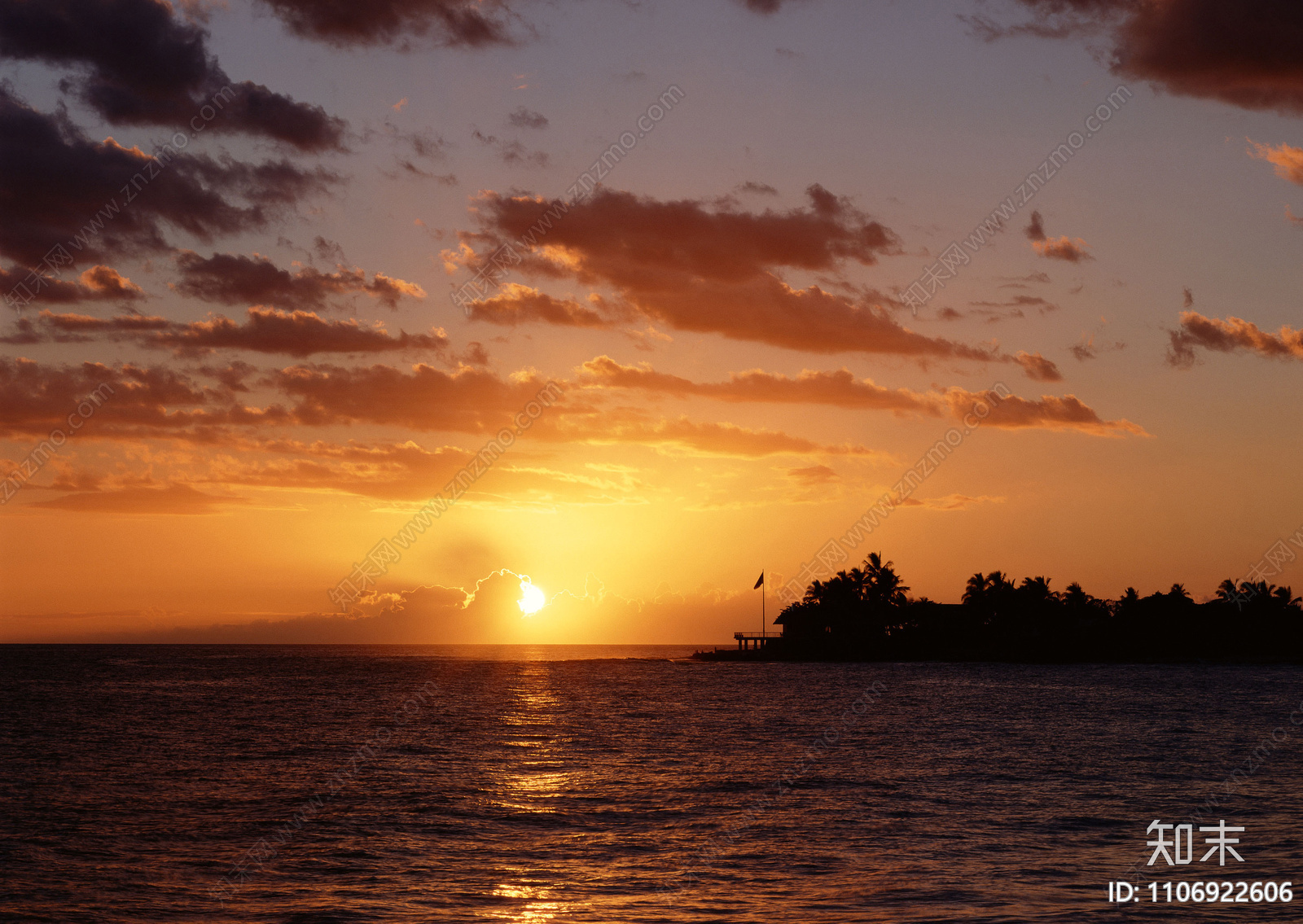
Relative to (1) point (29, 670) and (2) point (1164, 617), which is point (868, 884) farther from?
(1) point (29, 670)

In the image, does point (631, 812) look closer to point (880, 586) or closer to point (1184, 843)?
point (1184, 843)

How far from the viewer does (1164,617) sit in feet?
575

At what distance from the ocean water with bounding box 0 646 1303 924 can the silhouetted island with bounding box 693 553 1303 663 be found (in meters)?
99.7

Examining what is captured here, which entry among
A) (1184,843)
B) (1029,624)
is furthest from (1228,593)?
(1184,843)

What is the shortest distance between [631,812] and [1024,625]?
156949 millimetres

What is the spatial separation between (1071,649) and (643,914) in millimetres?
168424

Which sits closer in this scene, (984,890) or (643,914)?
(643,914)

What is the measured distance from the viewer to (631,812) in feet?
119

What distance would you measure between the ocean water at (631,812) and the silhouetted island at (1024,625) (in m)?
99.7

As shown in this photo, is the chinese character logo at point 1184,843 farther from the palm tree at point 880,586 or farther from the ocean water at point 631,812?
the palm tree at point 880,586

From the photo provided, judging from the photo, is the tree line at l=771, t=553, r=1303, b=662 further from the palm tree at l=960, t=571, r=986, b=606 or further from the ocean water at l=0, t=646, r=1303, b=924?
the ocean water at l=0, t=646, r=1303, b=924

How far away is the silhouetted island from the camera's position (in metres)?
174

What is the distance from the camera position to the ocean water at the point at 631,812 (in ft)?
80.9

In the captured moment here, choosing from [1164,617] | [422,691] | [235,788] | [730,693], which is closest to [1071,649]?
[1164,617]
